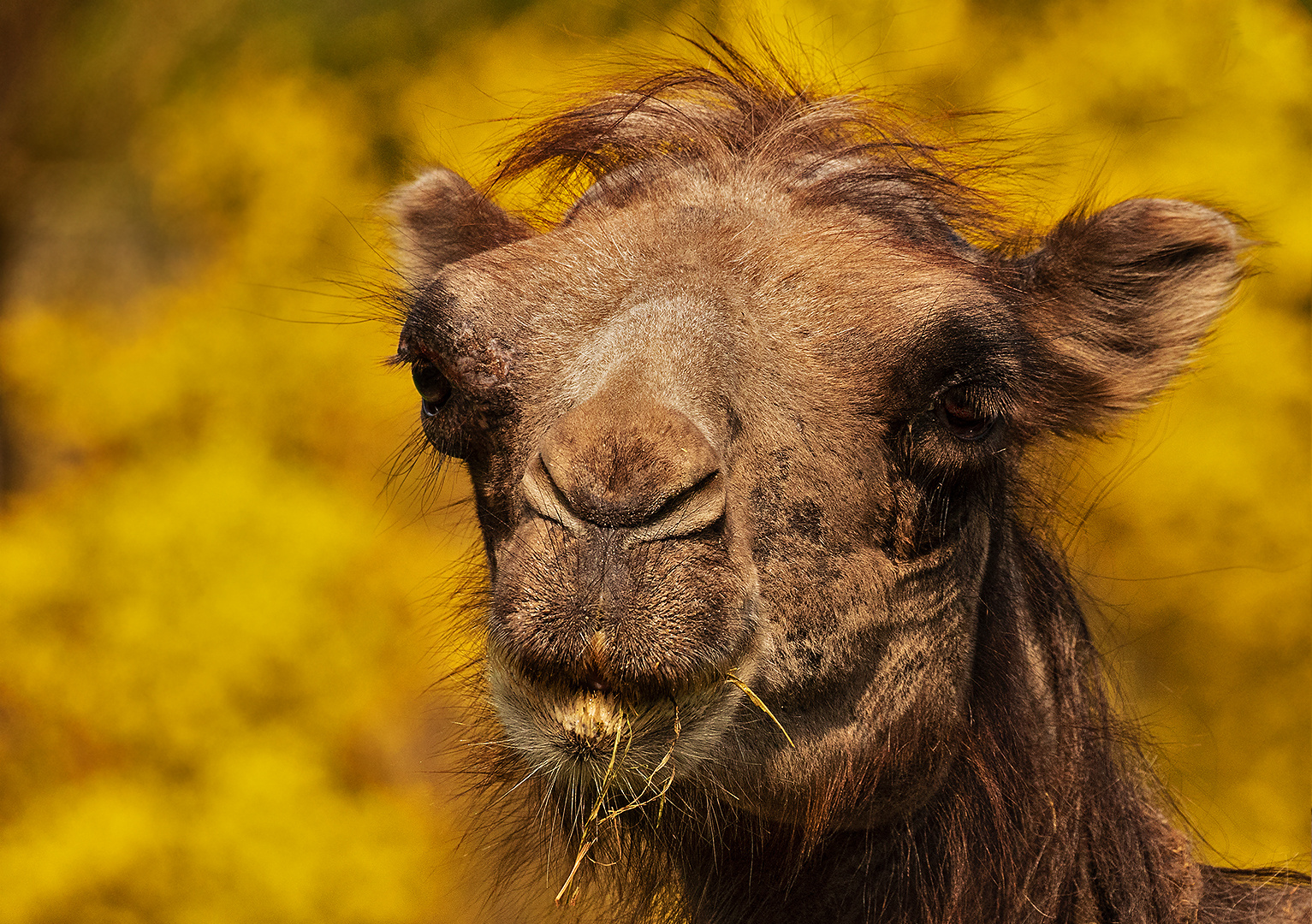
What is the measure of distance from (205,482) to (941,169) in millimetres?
6898

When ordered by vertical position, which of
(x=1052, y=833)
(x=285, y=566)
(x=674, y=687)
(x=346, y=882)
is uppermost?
(x=674, y=687)

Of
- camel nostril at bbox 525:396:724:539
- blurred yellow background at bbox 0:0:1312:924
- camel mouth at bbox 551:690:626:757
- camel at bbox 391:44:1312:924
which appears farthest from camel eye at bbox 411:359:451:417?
blurred yellow background at bbox 0:0:1312:924

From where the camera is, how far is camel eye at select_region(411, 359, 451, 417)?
283 centimetres

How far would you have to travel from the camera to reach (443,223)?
3613mm

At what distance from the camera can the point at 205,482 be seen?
29.8 feet

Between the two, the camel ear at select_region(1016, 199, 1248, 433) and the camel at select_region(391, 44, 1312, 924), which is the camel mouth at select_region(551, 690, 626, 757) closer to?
the camel at select_region(391, 44, 1312, 924)

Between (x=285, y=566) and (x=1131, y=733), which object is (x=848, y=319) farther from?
(x=285, y=566)

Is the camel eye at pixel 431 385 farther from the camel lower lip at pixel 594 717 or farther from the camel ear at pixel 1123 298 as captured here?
the camel ear at pixel 1123 298

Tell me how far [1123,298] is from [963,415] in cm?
62

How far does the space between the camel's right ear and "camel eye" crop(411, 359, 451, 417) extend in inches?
26.8

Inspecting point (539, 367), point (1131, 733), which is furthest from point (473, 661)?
point (1131, 733)

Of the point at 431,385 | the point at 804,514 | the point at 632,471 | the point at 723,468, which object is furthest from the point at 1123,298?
the point at 431,385

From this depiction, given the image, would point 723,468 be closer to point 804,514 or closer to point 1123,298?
point 804,514

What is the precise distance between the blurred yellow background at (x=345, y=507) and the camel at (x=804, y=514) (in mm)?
4660
